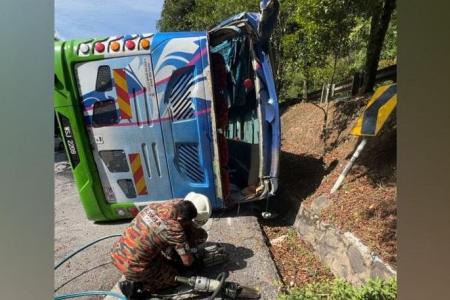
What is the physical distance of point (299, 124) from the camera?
4.37 metres

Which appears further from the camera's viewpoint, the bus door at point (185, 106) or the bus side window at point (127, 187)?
the bus side window at point (127, 187)

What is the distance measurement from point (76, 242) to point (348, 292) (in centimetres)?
176

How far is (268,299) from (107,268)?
0.96m

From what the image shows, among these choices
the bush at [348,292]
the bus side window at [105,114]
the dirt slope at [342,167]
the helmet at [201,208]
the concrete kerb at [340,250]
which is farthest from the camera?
the bus side window at [105,114]

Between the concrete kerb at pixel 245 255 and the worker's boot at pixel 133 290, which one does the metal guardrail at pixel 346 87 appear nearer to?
the concrete kerb at pixel 245 255

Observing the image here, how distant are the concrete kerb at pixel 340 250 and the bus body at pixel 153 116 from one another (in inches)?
15.2

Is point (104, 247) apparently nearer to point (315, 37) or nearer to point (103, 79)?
point (103, 79)

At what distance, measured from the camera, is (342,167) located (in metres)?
2.98

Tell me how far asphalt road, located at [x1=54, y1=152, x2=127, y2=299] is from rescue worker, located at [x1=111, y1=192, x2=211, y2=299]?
0.17 metres

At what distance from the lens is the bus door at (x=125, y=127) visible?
2.87 m

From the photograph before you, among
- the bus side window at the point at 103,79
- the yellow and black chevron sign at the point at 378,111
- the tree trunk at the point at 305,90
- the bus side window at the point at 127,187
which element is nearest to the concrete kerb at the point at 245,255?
the bus side window at the point at 127,187
